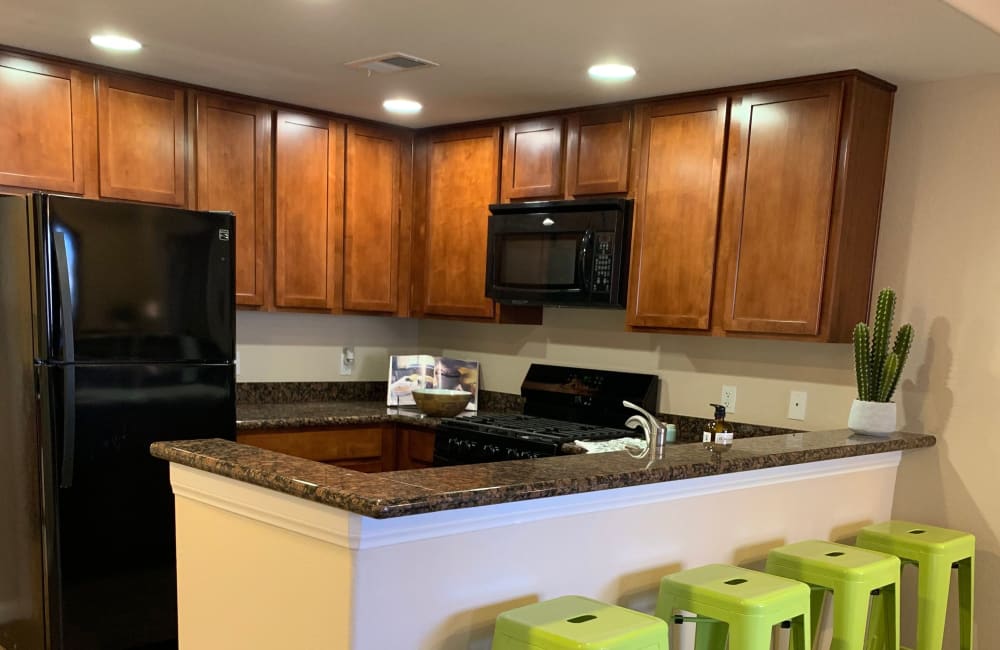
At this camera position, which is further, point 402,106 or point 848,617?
point 402,106

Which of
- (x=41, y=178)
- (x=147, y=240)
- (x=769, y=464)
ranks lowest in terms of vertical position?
(x=769, y=464)

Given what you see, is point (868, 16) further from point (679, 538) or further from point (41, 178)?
point (41, 178)

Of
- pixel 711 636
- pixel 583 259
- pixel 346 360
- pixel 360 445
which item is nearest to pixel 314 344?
pixel 346 360

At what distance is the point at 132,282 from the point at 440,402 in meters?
1.51

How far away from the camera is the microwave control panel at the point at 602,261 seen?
127 inches

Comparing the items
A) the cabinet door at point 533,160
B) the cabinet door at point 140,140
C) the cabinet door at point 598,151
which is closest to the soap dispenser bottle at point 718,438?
the cabinet door at point 598,151

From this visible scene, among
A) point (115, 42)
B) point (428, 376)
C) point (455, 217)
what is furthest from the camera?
point (428, 376)

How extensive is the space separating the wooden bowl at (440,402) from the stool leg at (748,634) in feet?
7.07

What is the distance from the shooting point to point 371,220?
387cm

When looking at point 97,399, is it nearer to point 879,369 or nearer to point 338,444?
point 338,444

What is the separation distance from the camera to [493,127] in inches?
145

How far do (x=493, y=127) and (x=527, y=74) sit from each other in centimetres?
80

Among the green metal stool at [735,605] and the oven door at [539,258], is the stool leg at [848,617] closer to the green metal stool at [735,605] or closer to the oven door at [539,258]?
the green metal stool at [735,605]

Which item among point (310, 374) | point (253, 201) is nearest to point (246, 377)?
point (310, 374)
